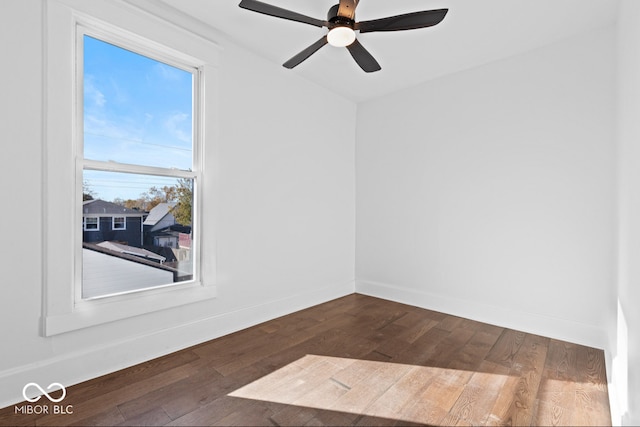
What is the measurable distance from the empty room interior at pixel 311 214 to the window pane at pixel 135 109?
17 mm

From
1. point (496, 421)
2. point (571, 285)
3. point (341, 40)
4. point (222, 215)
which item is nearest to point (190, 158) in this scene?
point (222, 215)

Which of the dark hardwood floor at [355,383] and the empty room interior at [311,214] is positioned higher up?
the empty room interior at [311,214]

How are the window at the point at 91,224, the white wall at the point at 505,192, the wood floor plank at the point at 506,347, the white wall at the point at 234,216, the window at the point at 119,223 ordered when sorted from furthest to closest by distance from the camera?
the white wall at the point at 505,192 < the wood floor plank at the point at 506,347 < the window at the point at 119,223 < the window at the point at 91,224 < the white wall at the point at 234,216

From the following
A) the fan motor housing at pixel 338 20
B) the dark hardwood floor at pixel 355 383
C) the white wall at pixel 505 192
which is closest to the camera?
the dark hardwood floor at pixel 355 383

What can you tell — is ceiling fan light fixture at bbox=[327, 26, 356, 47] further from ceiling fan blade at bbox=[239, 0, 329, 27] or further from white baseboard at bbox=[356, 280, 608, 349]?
white baseboard at bbox=[356, 280, 608, 349]

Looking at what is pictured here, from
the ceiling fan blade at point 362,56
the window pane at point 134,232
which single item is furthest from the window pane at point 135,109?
the ceiling fan blade at point 362,56

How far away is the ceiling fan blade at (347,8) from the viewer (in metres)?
1.86

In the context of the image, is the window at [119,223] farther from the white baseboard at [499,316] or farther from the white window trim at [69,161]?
the white baseboard at [499,316]

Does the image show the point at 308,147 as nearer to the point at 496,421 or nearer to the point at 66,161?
the point at 66,161

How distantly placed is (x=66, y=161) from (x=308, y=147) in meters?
2.30

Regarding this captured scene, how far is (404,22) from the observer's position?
1962 millimetres

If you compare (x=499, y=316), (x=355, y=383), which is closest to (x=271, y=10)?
(x=355, y=383)

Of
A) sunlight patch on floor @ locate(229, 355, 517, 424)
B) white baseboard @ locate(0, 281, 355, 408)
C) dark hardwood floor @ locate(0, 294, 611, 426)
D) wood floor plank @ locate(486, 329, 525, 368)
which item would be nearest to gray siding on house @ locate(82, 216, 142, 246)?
white baseboard @ locate(0, 281, 355, 408)

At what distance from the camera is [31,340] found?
1895 mm
